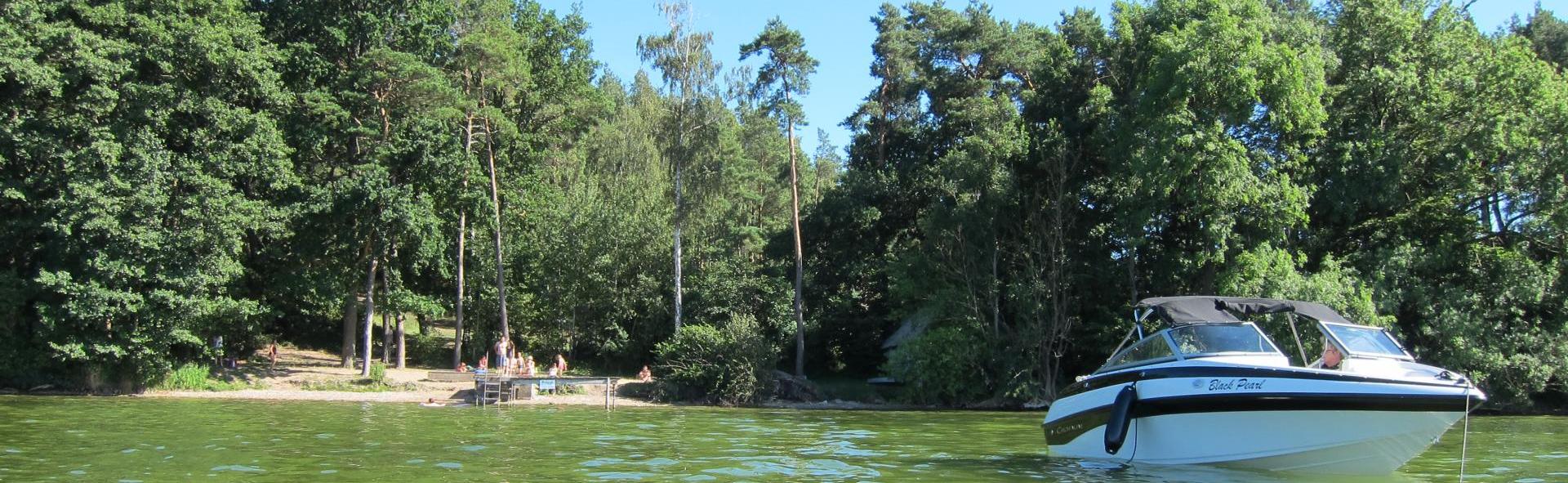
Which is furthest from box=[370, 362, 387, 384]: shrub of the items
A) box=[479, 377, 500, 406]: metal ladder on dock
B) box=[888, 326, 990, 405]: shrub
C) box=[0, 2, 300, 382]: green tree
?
box=[888, 326, 990, 405]: shrub

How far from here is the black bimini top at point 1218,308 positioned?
1413cm

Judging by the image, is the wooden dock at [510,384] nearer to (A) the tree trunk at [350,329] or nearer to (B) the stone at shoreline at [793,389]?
(B) the stone at shoreline at [793,389]

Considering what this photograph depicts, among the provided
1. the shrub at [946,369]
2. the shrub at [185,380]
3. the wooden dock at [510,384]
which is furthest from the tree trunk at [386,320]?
the shrub at [946,369]

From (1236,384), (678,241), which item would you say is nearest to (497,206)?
(678,241)

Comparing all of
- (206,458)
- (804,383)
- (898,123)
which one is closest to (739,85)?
(898,123)

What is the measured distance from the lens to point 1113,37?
120 ft

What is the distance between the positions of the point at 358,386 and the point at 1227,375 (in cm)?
2885

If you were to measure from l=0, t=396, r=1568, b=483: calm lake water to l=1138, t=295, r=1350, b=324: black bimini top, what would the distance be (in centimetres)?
235

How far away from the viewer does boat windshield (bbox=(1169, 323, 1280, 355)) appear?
44.7 ft

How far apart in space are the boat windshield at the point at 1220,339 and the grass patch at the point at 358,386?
1043 inches

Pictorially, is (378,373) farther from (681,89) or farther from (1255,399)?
(1255,399)

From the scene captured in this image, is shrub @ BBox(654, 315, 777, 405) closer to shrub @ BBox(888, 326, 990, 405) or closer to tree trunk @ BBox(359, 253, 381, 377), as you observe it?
shrub @ BBox(888, 326, 990, 405)

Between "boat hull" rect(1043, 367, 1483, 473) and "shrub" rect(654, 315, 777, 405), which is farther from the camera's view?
"shrub" rect(654, 315, 777, 405)

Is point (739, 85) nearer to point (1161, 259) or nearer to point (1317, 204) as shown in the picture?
point (1161, 259)
